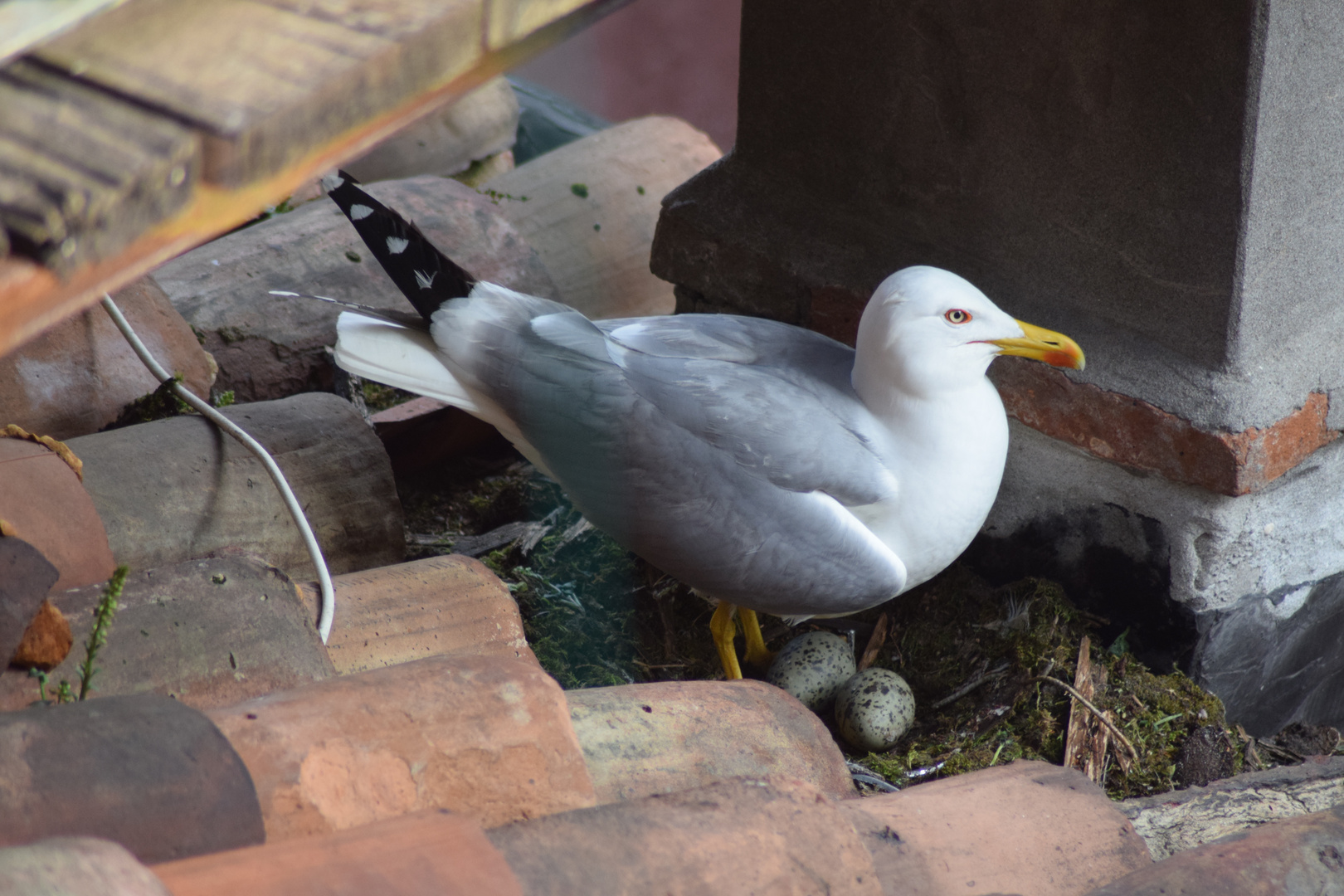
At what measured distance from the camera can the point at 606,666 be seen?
231 centimetres

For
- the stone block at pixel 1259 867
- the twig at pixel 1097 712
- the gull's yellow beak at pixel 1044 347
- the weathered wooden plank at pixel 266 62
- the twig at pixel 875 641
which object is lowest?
the twig at pixel 875 641

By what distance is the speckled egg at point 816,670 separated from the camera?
2.19 metres

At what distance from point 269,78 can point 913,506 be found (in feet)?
4.86

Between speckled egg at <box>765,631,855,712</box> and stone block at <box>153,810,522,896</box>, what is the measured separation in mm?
1409

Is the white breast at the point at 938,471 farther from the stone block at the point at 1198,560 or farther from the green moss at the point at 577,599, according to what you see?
the green moss at the point at 577,599

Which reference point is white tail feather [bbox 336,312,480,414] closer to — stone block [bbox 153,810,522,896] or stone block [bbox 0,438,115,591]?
stone block [bbox 0,438,115,591]

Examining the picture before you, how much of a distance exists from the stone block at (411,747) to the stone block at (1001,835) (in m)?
0.30

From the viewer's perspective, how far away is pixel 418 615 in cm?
154

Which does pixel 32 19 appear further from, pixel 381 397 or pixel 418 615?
pixel 381 397

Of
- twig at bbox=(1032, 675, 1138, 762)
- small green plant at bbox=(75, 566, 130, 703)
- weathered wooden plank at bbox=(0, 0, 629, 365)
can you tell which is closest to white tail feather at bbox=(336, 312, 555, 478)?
small green plant at bbox=(75, 566, 130, 703)

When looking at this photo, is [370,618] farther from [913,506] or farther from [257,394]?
[257,394]

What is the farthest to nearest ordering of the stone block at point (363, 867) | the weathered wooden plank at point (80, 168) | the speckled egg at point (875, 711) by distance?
the speckled egg at point (875, 711) → the stone block at point (363, 867) → the weathered wooden plank at point (80, 168)

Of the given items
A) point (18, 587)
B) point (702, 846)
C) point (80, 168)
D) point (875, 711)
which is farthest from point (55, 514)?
point (875, 711)

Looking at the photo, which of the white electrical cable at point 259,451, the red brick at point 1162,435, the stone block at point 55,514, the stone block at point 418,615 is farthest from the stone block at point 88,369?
the red brick at point 1162,435
